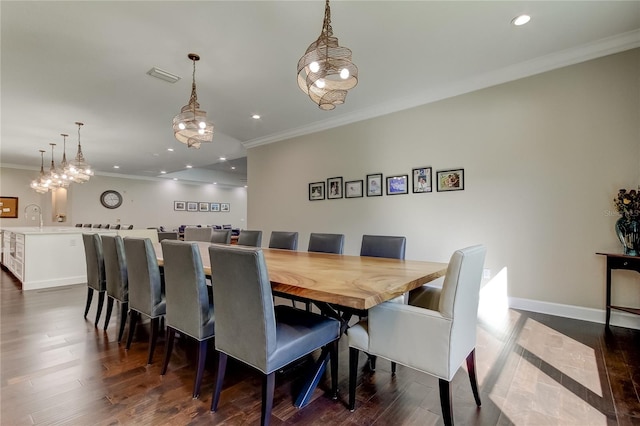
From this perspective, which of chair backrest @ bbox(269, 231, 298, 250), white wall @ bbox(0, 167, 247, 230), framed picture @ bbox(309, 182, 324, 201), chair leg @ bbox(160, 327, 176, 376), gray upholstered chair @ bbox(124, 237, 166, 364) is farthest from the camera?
white wall @ bbox(0, 167, 247, 230)

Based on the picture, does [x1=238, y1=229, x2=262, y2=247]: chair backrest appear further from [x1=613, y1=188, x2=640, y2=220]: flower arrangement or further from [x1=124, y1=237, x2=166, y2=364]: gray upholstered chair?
[x1=613, y1=188, x2=640, y2=220]: flower arrangement

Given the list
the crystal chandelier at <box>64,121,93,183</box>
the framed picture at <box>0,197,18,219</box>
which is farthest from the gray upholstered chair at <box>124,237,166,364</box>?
the framed picture at <box>0,197,18,219</box>

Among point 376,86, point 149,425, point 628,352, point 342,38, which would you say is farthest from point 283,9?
point 628,352

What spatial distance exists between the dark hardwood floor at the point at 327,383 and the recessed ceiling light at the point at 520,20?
2.72 meters

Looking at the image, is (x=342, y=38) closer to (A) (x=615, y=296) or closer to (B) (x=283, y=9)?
(B) (x=283, y=9)

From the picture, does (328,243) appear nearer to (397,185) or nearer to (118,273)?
(397,185)

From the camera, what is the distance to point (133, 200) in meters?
10.4

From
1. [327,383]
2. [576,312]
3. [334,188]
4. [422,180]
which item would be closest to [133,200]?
[334,188]

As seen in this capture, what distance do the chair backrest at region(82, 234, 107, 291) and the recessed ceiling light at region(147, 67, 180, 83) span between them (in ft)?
6.09

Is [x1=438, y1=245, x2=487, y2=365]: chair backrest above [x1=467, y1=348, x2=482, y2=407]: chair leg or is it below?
above

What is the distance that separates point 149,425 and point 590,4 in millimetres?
4159

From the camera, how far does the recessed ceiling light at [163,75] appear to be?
3210mm

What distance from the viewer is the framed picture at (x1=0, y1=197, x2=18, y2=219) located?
27.9 feet

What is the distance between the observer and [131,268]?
7.70 feet
